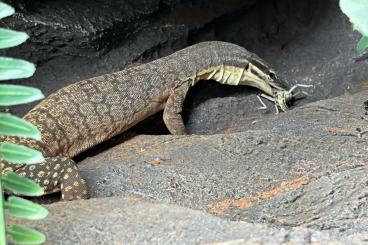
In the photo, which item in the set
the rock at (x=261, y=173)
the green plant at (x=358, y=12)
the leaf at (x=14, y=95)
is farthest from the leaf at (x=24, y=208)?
the rock at (x=261, y=173)

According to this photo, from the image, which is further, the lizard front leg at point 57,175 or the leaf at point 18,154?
the lizard front leg at point 57,175

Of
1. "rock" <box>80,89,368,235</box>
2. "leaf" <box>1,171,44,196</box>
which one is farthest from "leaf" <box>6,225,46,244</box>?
"rock" <box>80,89,368,235</box>

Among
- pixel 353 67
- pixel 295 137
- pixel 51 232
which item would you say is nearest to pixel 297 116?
pixel 295 137

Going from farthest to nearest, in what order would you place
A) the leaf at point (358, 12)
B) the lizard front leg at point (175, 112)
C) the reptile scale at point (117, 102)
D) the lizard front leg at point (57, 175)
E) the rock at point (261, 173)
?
the lizard front leg at point (175, 112), the reptile scale at point (117, 102), the lizard front leg at point (57, 175), the rock at point (261, 173), the leaf at point (358, 12)

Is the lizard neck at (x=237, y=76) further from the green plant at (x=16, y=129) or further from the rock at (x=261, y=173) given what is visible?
the green plant at (x=16, y=129)

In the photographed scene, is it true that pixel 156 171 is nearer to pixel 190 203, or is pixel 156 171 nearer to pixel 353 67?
pixel 190 203

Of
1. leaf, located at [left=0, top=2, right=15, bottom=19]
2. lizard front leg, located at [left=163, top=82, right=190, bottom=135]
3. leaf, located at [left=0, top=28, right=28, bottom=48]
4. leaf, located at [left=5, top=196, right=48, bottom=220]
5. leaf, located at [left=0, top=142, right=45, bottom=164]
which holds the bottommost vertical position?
leaf, located at [left=5, top=196, right=48, bottom=220]

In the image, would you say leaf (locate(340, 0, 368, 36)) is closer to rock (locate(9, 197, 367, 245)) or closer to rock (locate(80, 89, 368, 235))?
rock (locate(9, 197, 367, 245))
